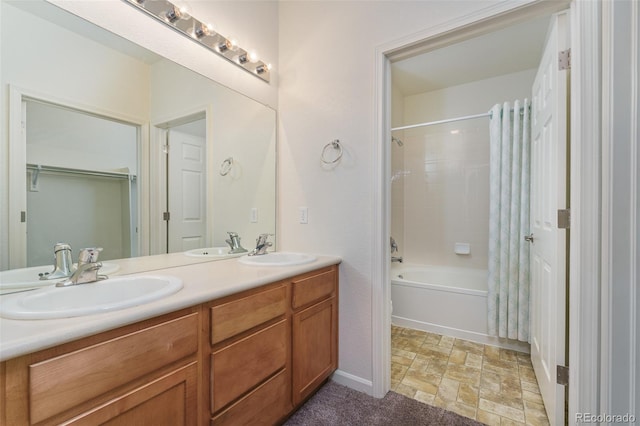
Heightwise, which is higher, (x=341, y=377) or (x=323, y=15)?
(x=323, y=15)

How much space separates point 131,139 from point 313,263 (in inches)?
44.0

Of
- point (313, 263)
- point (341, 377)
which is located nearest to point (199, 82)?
point (313, 263)

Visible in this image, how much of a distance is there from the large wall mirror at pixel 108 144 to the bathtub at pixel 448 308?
174cm

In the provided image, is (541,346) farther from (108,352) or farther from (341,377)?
(108,352)

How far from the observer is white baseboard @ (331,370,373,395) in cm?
166

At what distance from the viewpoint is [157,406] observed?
0.85 meters

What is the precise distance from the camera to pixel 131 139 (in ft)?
4.40

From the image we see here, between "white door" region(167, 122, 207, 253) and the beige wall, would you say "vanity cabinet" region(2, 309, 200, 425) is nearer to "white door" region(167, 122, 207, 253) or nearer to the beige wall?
"white door" region(167, 122, 207, 253)

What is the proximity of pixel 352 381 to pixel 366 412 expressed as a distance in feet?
0.75

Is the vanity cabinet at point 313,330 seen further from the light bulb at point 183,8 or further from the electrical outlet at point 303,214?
the light bulb at point 183,8

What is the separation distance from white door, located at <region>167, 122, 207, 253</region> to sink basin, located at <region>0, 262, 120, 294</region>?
49 cm

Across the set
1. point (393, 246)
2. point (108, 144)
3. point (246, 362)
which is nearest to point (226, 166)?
point (108, 144)

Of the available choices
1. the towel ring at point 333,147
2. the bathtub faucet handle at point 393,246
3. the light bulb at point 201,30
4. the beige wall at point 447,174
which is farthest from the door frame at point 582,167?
the bathtub faucet handle at point 393,246

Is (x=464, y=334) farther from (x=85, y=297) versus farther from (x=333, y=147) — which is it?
(x=85, y=297)
